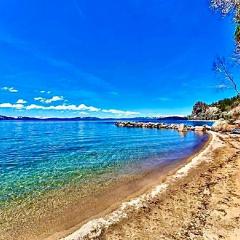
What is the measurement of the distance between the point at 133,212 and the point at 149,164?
11.0 metres

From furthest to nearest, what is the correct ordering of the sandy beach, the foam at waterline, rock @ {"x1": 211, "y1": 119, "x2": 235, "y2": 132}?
1. rock @ {"x1": 211, "y1": 119, "x2": 235, "y2": 132}
2. the foam at waterline
3. the sandy beach

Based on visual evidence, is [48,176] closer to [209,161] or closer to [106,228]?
[106,228]

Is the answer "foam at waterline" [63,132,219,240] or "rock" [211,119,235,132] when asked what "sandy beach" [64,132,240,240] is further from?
"rock" [211,119,235,132]

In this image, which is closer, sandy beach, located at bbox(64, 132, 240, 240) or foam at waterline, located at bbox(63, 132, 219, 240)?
sandy beach, located at bbox(64, 132, 240, 240)

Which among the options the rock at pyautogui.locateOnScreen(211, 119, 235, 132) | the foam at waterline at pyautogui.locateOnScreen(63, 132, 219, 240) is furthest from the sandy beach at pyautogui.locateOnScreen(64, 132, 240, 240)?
the rock at pyautogui.locateOnScreen(211, 119, 235, 132)

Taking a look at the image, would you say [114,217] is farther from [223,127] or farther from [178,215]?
[223,127]

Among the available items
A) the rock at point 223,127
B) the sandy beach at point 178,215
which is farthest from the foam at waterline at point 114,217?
the rock at point 223,127

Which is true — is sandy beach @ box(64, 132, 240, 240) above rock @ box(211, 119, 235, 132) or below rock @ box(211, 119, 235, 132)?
below

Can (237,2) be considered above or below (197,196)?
above

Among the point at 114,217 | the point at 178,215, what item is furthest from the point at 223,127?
the point at 114,217

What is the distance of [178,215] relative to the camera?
9.56 m

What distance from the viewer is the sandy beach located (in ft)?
26.8

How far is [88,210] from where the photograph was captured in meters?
11.0

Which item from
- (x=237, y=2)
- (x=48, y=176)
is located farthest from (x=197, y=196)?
(x=237, y=2)
